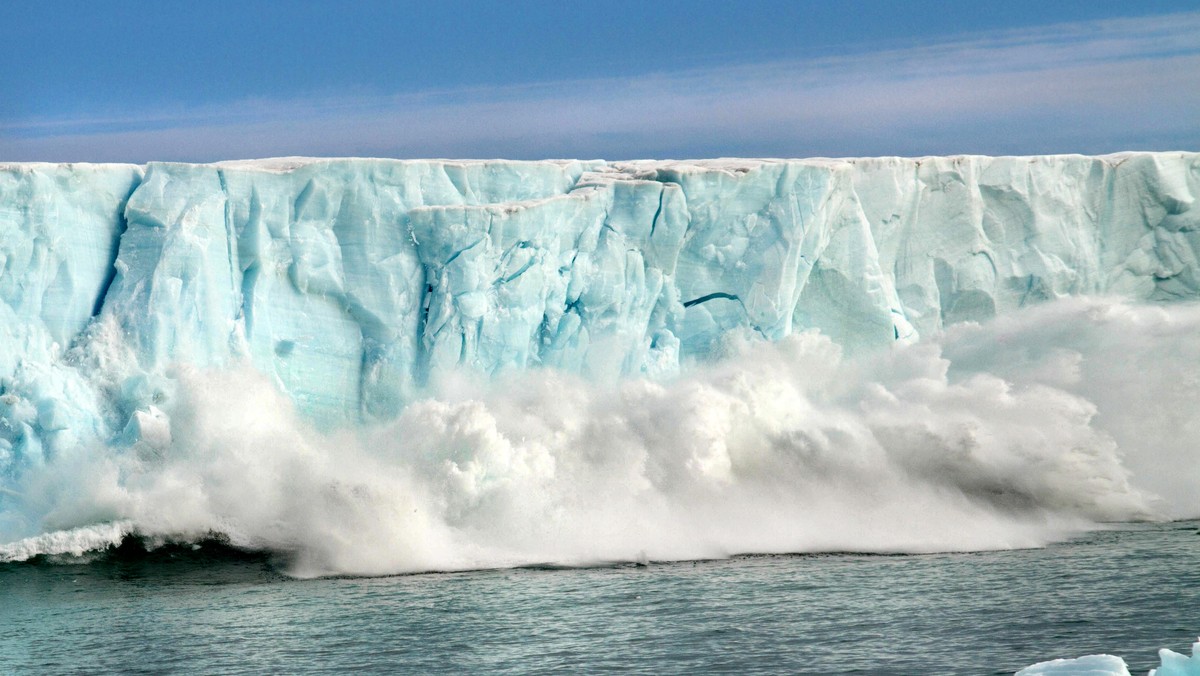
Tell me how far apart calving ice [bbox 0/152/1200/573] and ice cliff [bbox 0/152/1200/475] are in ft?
0.13

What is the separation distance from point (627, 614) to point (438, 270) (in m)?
6.40

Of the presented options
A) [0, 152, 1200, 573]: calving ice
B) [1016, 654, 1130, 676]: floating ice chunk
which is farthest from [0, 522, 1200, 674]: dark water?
[1016, 654, 1130, 676]: floating ice chunk

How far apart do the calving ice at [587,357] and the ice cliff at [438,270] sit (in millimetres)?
40

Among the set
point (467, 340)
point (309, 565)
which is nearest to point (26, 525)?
point (309, 565)

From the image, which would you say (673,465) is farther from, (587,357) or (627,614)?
(627,614)

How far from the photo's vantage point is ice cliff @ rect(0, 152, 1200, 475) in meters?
16.8

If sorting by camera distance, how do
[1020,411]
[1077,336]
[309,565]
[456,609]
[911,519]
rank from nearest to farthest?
[456,609]
[309,565]
[911,519]
[1020,411]
[1077,336]

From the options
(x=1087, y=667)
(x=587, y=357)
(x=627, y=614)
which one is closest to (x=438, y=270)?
(x=587, y=357)

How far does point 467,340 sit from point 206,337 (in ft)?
10.6

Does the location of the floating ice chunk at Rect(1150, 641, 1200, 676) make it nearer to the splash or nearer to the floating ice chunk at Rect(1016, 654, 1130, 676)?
the floating ice chunk at Rect(1016, 654, 1130, 676)

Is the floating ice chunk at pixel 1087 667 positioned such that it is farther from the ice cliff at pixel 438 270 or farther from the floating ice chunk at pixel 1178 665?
the ice cliff at pixel 438 270

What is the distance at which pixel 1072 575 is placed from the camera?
13859mm

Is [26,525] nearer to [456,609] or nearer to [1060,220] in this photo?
[456,609]

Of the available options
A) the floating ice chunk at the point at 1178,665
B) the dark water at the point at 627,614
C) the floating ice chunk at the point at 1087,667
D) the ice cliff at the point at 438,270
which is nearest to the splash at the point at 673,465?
the ice cliff at the point at 438,270
